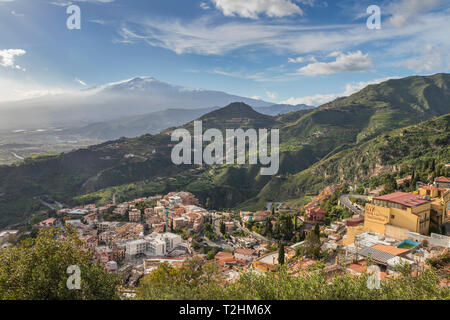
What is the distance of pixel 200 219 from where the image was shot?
4616cm

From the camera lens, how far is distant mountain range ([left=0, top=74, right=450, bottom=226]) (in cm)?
5919

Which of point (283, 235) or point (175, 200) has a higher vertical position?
point (283, 235)

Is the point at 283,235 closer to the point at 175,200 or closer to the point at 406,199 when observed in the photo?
the point at 406,199

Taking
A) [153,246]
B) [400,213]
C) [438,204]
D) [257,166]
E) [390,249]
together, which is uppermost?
→ [438,204]

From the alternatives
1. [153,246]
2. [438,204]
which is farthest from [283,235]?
[438,204]

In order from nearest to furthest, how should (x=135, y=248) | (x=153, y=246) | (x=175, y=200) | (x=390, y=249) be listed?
(x=390, y=249) < (x=153, y=246) < (x=135, y=248) < (x=175, y=200)

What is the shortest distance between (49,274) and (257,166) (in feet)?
289

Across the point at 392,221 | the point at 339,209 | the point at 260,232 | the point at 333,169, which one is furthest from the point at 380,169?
the point at 392,221

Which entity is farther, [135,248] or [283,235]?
[283,235]

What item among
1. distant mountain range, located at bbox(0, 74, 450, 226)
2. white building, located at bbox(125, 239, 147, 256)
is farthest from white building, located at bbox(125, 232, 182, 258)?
distant mountain range, located at bbox(0, 74, 450, 226)

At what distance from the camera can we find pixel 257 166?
96.6 metres

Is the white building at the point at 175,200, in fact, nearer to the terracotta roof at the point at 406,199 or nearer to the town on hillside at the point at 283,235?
the town on hillside at the point at 283,235
